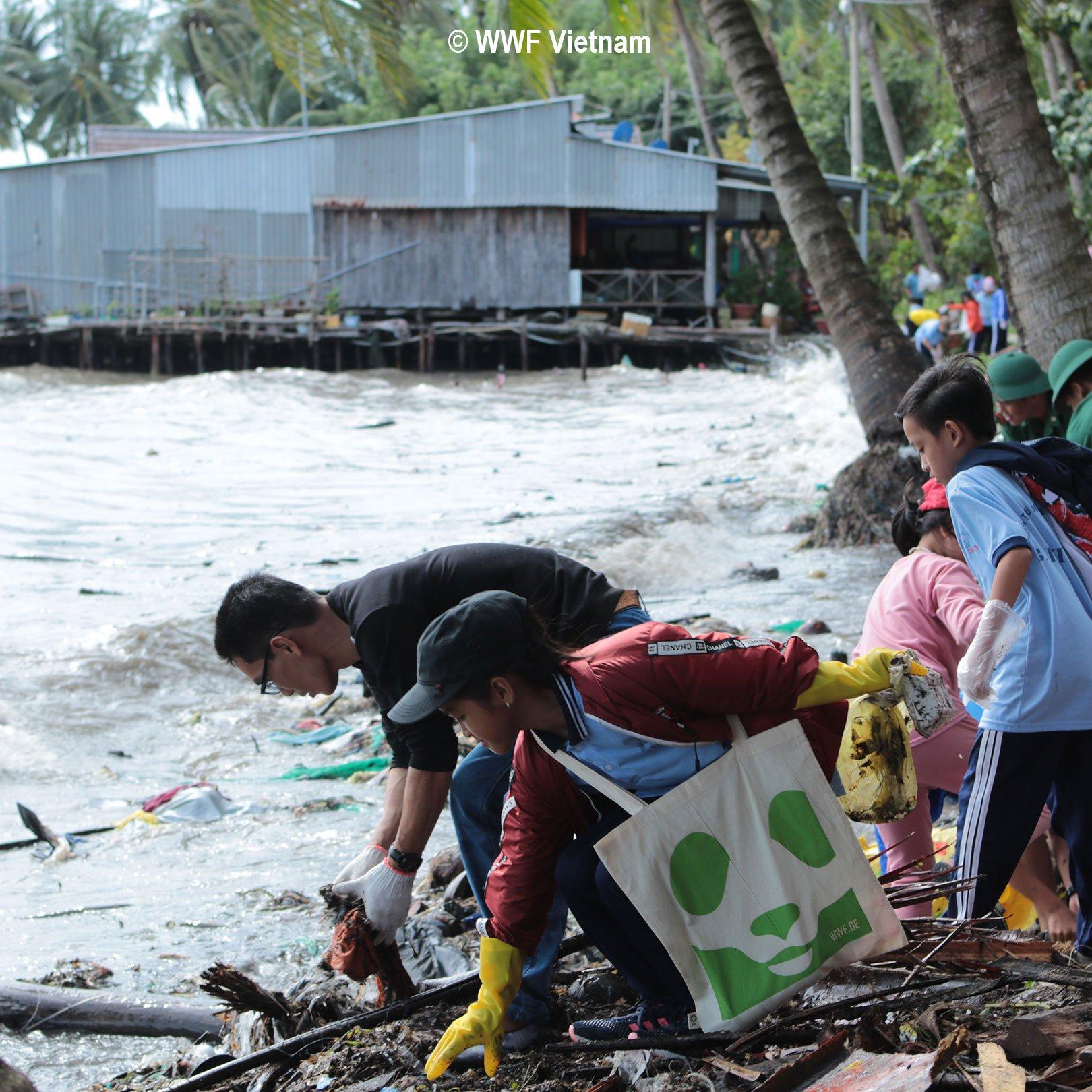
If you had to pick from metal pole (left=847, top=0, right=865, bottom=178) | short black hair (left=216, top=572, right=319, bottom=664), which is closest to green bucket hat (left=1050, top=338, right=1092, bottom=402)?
short black hair (left=216, top=572, right=319, bottom=664)

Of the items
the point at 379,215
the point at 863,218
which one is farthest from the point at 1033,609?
the point at 379,215

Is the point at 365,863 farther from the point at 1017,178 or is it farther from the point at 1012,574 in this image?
the point at 1017,178

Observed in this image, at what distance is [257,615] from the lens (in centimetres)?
320

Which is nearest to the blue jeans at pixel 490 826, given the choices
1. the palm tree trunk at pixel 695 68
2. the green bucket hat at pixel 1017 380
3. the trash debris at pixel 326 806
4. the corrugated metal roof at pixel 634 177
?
the green bucket hat at pixel 1017 380

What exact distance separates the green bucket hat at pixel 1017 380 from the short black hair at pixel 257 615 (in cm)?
→ 247

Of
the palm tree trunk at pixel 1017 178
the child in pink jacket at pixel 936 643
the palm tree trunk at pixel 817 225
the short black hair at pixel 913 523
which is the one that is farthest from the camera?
the palm tree trunk at pixel 817 225

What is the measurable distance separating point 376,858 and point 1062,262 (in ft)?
15.2

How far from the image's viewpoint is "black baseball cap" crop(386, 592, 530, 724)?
8.50 feet

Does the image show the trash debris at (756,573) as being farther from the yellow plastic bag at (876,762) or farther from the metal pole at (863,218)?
the metal pole at (863,218)

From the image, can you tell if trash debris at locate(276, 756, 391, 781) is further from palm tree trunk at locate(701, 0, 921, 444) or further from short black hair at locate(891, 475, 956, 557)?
palm tree trunk at locate(701, 0, 921, 444)

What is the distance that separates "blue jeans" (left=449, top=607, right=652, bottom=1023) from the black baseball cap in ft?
1.90

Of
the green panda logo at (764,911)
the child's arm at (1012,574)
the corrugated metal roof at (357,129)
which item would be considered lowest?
the green panda logo at (764,911)

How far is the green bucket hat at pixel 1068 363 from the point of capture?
432 cm

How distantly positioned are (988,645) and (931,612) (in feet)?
1.84
